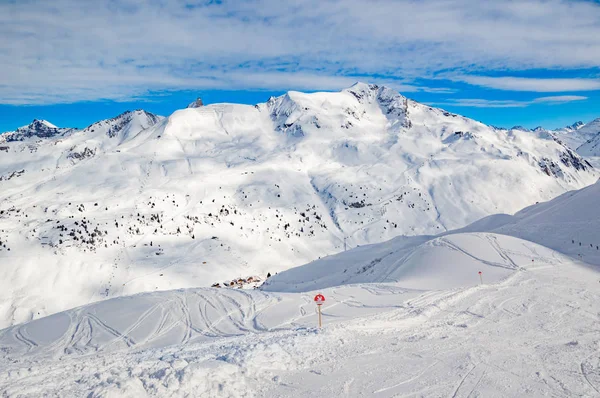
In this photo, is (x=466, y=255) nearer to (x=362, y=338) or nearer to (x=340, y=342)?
(x=362, y=338)

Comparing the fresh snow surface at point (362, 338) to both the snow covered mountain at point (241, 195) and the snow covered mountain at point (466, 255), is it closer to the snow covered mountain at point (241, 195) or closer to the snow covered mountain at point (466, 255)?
the snow covered mountain at point (466, 255)

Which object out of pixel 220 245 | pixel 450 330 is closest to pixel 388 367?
pixel 450 330

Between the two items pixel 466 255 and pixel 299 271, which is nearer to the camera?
pixel 466 255

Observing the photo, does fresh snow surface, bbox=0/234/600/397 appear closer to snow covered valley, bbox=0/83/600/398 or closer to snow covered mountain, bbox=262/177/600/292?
snow covered valley, bbox=0/83/600/398

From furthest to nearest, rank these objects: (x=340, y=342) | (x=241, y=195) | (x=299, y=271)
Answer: (x=241, y=195), (x=299, y=271), (x=340, y=342)

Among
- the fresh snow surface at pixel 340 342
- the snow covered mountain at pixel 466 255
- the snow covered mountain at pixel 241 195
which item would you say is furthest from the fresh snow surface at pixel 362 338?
the snow covered mountain at pixel 241 195

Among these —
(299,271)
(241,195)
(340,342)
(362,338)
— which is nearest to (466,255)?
(362,338)
